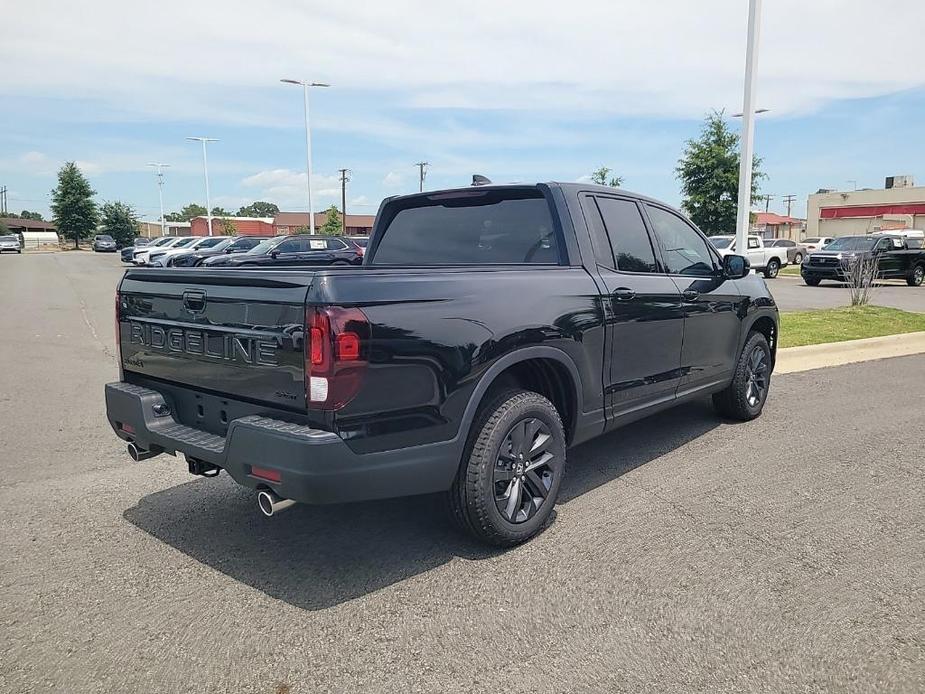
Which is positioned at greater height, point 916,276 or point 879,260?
point 879,260

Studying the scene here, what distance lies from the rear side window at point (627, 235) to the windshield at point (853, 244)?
22.2 metres

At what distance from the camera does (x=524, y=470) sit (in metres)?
3.69

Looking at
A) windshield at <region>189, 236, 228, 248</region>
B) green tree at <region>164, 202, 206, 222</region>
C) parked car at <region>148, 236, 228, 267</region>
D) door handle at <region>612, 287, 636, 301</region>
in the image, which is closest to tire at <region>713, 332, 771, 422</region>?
door handle at <region>612, 287, 636, 301</region>

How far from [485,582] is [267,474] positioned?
1116 mm

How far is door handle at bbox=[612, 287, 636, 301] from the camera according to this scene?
4.26 m

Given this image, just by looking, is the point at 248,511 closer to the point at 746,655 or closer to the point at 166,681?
the point at 166,681

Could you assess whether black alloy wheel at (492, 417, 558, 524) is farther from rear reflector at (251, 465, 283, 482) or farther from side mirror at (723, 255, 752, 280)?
side mirror at (723, 255, 752, 280)

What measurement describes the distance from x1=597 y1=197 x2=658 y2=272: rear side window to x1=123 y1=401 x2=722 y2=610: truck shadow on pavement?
1391 mm

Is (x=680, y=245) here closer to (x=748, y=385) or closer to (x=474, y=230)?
(x=748, y=385)

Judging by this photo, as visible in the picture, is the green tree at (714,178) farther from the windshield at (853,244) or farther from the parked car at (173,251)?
the parked car at (173,251)

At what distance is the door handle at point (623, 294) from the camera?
426cm

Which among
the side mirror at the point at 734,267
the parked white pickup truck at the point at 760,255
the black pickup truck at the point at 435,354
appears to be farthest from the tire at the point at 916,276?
the black pickup truck at the point at 435,354

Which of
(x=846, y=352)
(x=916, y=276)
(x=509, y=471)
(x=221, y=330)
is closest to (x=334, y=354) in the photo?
(x=221, y=330)

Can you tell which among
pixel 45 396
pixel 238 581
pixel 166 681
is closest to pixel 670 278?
pixel 238 581
